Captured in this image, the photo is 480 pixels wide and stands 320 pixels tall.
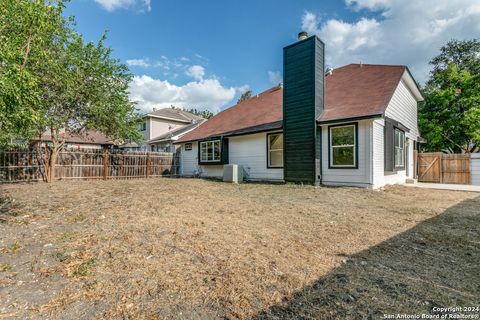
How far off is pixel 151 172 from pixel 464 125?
2142 centimetres

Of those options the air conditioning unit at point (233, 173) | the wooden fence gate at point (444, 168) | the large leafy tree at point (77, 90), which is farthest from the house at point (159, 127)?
the wooden fence gate at point (444, 168)

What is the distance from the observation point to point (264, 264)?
2885mm

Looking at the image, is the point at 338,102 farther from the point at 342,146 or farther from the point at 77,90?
the point at 77,90

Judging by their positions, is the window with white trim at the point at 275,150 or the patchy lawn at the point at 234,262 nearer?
the patchy lawn at the point at 234,262

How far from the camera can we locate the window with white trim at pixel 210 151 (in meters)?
14.6

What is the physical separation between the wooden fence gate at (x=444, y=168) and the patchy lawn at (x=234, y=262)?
28.1 ft

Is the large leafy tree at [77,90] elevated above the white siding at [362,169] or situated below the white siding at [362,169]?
above

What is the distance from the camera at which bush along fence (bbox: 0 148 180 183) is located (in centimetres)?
1111

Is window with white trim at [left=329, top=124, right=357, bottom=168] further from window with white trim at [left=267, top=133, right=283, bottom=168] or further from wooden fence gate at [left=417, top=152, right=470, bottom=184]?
wooden fence gate at [left=417, top=152, right=470, bottom=184]

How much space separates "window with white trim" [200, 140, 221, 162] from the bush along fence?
3.04 meters

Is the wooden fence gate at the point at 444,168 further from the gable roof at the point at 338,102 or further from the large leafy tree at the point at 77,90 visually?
the large leafy tree at the point at 77,90

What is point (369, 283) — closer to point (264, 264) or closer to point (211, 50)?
point (264, 264)

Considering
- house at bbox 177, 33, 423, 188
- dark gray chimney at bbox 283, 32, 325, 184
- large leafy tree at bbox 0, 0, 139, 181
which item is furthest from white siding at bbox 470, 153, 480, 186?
large leafy tree at bbox 0, 0, 139, 181

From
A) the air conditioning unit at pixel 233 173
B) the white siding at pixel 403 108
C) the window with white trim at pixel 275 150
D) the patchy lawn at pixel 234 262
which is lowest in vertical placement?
the patchy lawn at pixel 234 262
